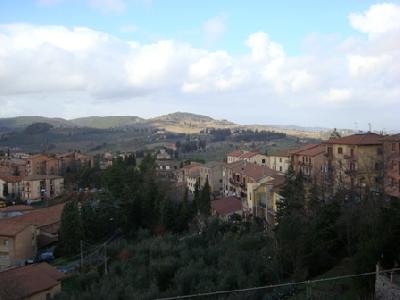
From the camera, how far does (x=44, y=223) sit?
42.1m

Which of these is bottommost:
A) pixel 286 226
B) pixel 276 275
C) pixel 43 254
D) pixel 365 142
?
pixel 43 254

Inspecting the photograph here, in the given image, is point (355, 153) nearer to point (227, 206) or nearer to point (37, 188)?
point (227, 206)

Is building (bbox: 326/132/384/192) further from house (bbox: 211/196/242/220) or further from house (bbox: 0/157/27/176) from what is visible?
house (bbox: 0/157/27/176)

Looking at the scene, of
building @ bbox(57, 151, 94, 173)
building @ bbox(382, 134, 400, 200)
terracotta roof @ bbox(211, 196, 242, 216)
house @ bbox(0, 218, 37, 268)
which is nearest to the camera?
building @ bbox(382, 134, 400, 200)

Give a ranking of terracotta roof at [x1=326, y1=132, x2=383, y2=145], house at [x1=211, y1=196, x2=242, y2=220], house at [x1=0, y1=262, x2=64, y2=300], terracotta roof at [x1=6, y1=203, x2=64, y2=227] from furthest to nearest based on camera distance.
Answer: terracotta roof at [x1=6, y1=203, x2=64, y2=227]
house at [x1=211, y1=196, x2=242, y2=220]
terracotta roof at [x1=326, y1=132, x2=383, y2=145]
house at [x1=0, y1=262, x2=64, y2=300]

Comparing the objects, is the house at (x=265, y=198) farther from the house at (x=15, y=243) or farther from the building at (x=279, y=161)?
the building at (x=279, y=161)

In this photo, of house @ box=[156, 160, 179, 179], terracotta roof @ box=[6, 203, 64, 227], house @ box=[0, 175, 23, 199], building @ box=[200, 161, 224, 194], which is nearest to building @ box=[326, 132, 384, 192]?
building @ box=[200, 161, 224, 194]

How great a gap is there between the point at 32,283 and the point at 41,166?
63188 millimetres

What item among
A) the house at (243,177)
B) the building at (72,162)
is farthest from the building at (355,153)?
the building at (72,162)

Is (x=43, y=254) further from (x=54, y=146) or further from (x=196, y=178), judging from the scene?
(x=54, y=146)

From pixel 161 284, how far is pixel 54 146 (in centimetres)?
12954

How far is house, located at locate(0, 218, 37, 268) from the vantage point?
3578cm

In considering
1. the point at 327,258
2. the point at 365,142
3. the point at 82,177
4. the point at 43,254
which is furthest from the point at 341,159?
the point at 82,177

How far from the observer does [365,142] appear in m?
38.6
